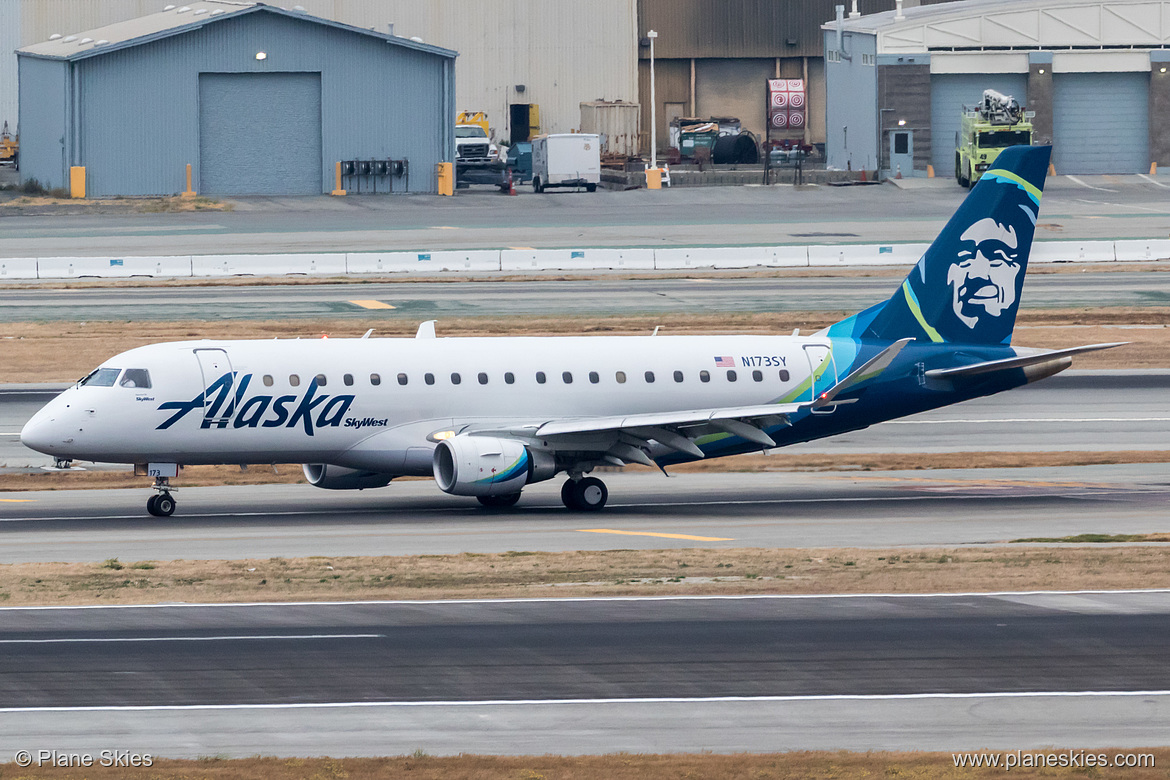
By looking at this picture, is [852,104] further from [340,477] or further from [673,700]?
[673,700]

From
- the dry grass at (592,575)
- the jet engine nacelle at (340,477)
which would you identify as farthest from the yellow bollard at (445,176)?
the dry grass at (592,575)

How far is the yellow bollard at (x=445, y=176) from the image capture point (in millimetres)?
111188

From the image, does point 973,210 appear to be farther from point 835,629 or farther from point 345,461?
point 835,629

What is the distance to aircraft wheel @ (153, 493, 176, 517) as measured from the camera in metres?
34.6

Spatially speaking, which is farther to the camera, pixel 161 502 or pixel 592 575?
pixel 161 502

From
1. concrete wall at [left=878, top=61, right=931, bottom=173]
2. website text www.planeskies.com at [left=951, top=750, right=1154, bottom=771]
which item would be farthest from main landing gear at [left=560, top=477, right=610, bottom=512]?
concrete wall at [left=878, top=61, right=931, bottom=173]

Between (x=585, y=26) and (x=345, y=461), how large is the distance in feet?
341

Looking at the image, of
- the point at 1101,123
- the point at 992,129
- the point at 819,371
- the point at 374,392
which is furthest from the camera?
the point at 1101,123

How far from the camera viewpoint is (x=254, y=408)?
3428cm

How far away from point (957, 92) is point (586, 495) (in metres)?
85.6

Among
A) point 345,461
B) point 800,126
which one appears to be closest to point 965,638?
point 345,461

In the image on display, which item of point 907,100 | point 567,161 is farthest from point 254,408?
point 907,100

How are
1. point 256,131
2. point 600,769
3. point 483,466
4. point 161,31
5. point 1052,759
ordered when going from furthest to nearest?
point 256,131 → point 161,31 → point 483,466 → point 1052,759 → point 600,769

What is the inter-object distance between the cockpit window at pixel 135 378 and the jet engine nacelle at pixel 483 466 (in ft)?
20.0
